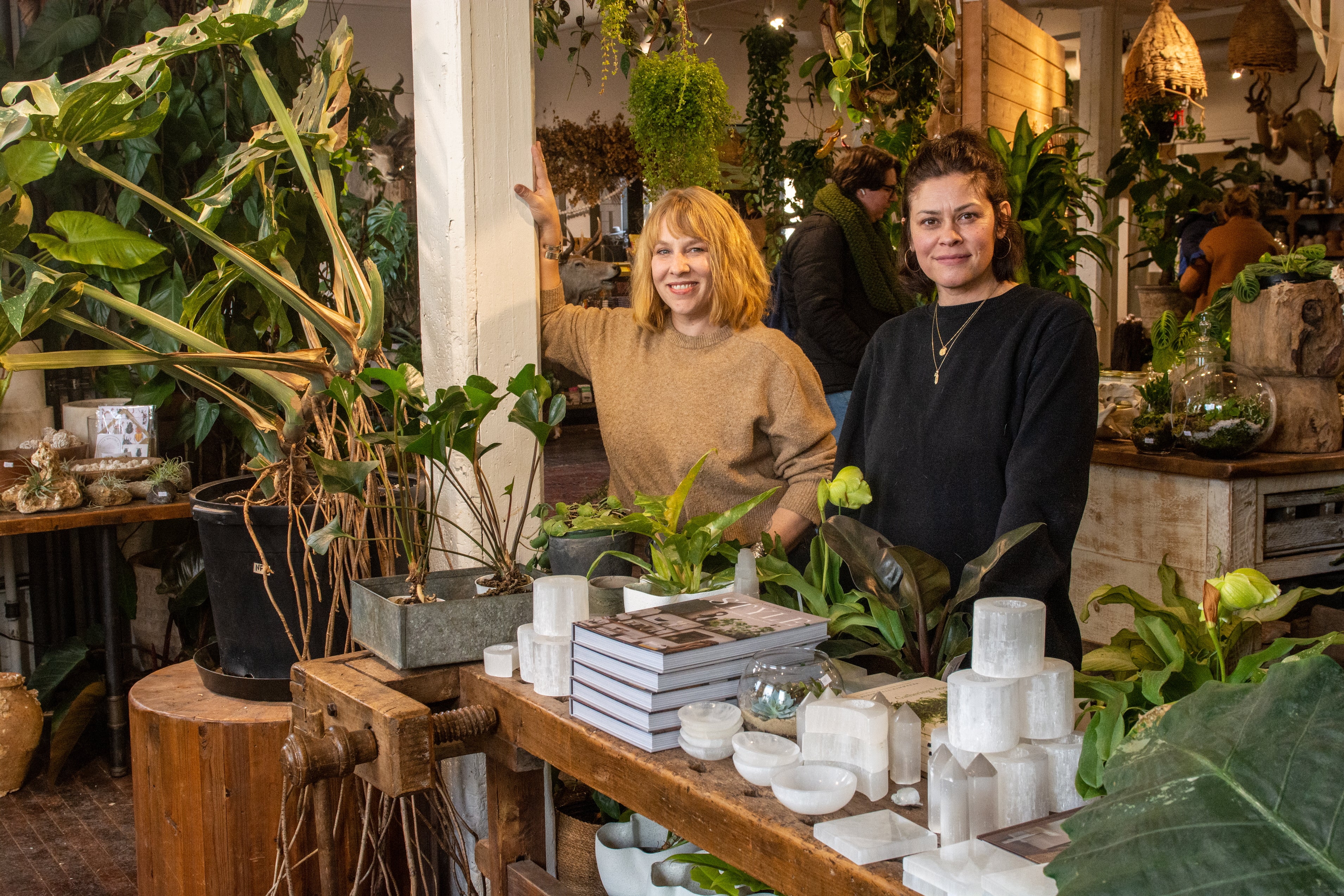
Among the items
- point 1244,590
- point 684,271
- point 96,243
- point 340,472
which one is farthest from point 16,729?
point 1244,590

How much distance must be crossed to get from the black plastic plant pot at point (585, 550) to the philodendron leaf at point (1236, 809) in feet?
3.50

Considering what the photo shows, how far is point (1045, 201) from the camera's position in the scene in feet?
12.2

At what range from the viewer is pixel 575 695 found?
1.48 meters

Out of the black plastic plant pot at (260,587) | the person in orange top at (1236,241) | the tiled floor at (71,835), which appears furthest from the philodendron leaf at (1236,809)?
the person in orange top at (1236,241)

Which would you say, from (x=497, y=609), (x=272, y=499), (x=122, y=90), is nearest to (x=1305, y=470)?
(x=497, y=609)

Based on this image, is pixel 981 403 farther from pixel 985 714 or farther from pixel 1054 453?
pixel 985 714

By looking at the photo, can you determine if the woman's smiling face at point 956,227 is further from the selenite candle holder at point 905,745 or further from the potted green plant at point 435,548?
the selenite candle holder at point 905,745

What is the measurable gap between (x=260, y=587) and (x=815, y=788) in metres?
1.32

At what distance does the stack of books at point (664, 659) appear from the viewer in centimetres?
135

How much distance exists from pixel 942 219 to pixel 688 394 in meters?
0.59

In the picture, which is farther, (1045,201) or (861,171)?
(1045,201)

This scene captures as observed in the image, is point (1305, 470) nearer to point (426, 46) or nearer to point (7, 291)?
point (426, 46)

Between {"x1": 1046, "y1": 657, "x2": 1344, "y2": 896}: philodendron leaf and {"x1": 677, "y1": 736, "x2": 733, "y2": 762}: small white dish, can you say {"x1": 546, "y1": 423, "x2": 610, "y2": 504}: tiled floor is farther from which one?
{"x1": 1046, "y1": 657, "x2": 1344, "y2": 896}: philodendron leaf

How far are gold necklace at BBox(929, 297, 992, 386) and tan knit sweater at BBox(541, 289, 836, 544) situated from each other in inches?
12.1
